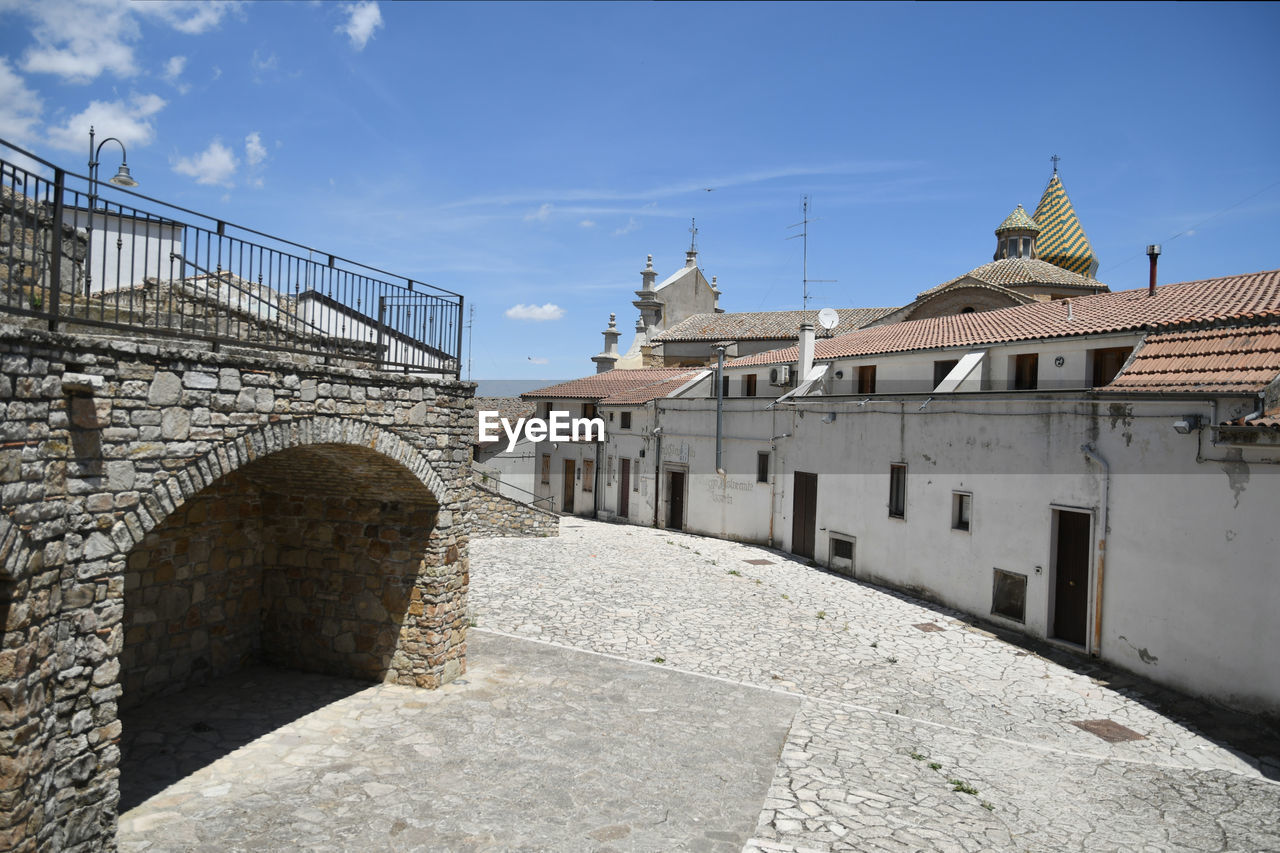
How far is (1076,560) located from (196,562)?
13.6 metres

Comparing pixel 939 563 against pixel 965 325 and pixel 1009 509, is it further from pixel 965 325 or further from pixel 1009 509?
pixel 965 325

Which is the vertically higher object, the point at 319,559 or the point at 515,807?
the point at 319,559

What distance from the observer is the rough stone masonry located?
5.06 meters

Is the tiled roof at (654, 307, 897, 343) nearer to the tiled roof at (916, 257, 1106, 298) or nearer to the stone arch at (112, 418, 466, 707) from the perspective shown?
the tiled roof at (916, 257, 1106, 298)

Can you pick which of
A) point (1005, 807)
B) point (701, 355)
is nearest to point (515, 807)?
point (1005, 807)

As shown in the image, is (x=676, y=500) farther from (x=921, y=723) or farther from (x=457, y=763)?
(x=457, y=763)

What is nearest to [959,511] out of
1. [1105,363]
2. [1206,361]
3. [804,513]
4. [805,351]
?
[1105,363]

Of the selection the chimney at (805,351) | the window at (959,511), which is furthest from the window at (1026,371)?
the chimney at (805,351)

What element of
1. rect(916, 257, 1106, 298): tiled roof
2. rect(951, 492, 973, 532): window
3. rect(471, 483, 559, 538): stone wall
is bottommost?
rect(471, 483, 559, 538): stone wall

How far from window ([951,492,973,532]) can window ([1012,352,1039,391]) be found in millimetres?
2578

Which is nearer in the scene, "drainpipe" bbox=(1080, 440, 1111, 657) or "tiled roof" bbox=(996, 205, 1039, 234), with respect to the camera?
"drainpipe" bbox=(1080, 440, 1111, 657)

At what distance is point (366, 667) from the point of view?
34.1ft

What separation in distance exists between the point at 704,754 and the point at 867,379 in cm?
1408

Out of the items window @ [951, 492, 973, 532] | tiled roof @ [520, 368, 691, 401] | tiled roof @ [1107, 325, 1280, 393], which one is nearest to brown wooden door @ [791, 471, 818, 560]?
window @ [951, 492, 973, 532]
